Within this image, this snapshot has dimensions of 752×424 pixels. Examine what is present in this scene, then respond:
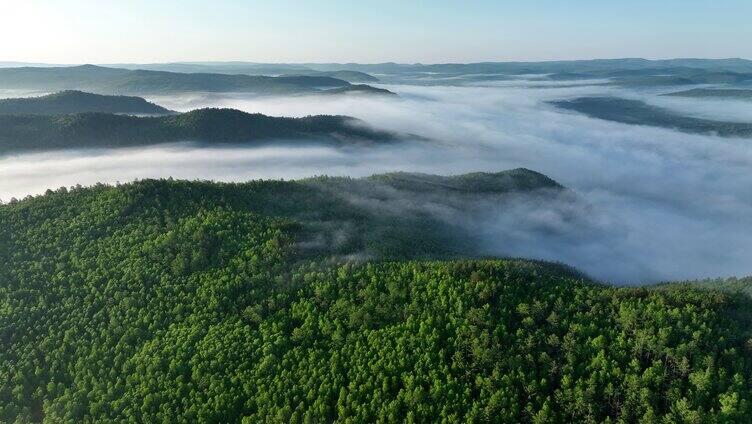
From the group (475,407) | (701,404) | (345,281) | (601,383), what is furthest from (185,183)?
(701,404)

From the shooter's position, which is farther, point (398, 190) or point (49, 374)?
point (398, 190)

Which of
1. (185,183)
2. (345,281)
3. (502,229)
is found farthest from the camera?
(502,229)

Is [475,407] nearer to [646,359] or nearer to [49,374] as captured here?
[646,359]

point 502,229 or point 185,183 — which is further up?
point 185,183

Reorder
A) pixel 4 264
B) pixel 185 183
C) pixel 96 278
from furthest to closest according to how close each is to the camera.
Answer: pixel 185 183, pixel 4 264, pixel 96 278

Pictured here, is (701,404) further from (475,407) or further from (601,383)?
(475,407)

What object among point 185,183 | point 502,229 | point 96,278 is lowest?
point 502,229

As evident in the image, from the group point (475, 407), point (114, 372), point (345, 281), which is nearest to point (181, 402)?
point (114, 372)
